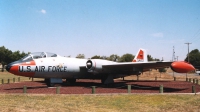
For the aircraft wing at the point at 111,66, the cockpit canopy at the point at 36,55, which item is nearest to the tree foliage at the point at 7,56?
the cockpit canopy at the point at 36,55

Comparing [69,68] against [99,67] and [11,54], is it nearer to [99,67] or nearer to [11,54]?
[99,67]

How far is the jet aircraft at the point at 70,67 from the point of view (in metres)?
16.2

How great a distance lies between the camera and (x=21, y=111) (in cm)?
827

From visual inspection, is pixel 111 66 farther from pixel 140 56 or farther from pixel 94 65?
pixel 140 56

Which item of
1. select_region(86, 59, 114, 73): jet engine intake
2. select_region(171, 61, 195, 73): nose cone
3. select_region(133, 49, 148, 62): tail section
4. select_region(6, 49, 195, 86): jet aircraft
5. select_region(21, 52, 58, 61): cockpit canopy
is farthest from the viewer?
select_region(133, 49, 148, 62): tail section

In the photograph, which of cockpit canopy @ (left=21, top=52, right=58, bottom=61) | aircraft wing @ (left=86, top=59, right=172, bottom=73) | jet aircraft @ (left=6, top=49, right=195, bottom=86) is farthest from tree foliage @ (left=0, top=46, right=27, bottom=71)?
aircraft wing @ (left=86, top=59, right=172, bottom=73)

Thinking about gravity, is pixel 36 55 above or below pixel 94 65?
above

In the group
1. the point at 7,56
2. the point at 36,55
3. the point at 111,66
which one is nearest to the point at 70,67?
the point at 36,55

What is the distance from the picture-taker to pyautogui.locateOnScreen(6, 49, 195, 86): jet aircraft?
53.0 feet

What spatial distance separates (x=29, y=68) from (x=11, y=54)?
78.3m

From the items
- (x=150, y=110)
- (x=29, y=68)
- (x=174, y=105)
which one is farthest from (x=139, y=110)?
(x=29, y=68)

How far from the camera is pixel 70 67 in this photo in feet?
64.1

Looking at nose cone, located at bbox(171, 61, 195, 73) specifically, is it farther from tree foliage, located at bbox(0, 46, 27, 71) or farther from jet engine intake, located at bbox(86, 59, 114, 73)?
tree foliage, located at bbox(0, 46, 27, 71)

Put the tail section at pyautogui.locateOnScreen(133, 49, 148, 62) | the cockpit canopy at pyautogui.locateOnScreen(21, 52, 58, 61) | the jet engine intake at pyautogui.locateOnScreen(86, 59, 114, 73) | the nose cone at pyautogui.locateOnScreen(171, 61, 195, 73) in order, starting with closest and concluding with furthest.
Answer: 1. the nose cone at pyautogui.locateOnScreen(171, 61, 195, 73)
2. the cockpit canopy at pyautogui.locateOnScreen(21, 52, 58, 61)
3. the jet engine intake at pyautogui.locateOnScreen(86, 59, 114, 73)
4. the tail section at pyautogui.locateOnScreen(133, 49, 148, 62)
